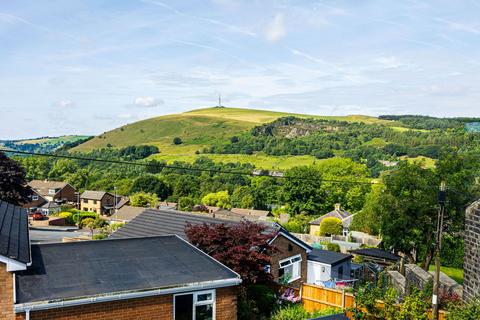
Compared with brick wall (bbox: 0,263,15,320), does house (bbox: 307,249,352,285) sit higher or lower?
lower

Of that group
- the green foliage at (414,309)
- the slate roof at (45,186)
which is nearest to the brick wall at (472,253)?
the green foliage at (414,309)

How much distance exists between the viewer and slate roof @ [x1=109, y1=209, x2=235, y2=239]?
22.9 meters

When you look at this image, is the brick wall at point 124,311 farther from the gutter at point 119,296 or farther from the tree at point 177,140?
the tree at point 177,140

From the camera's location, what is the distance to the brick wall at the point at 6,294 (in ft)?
36.0

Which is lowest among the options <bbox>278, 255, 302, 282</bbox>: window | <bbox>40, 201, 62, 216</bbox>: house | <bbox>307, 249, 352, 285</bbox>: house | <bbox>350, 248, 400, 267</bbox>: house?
<bbox>40, 201, 62, 216</bbox>: house

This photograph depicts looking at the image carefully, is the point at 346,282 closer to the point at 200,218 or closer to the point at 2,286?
the point at 200,218

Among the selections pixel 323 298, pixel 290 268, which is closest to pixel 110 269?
pixel 323 298

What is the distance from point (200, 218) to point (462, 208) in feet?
55.3

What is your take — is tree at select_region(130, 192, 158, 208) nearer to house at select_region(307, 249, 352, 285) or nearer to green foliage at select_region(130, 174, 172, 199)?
green foliage at select_region(130, 174, 172, 199)

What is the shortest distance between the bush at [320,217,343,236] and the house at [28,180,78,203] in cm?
6587

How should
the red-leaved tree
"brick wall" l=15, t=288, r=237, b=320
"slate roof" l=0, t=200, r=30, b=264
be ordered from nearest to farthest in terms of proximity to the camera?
"brick wall" l=15, t=288, r=237, b=320, "slate roof" l=0, t=200, r=30, b=264, the red-leaved tree

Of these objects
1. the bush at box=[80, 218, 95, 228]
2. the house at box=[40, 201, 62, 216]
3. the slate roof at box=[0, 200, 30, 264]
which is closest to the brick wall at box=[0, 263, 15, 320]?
the slate roof at box=[0, 200, 30, 264]

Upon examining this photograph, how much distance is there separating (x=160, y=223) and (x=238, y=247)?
29.0 ft

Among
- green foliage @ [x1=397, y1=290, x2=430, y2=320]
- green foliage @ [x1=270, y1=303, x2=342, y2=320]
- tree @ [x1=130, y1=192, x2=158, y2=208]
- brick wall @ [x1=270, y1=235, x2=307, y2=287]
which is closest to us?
green foliage @ [x1=397, y1=290, x2=430, y2=320]
